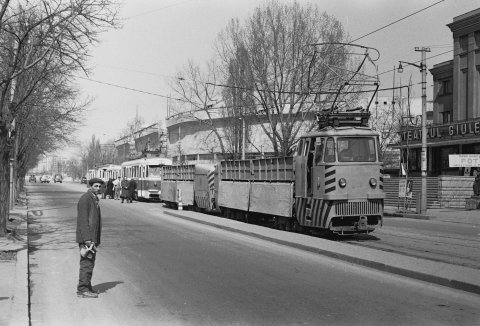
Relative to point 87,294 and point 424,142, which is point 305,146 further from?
point 424,142

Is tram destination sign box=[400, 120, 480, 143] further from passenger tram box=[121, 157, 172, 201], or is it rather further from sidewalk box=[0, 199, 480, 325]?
sidewalk box=[0, 199, 480, 325]

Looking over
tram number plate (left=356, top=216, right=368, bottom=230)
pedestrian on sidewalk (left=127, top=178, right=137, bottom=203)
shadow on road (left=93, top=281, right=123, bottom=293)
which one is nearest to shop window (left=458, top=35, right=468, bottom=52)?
pedestrian on sidewalk (left=127, top=178, right=137, bottom=203)

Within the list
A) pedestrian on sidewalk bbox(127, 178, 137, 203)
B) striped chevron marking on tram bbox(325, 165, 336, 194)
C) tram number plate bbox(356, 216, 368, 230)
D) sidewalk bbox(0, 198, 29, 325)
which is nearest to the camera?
sidewalk bbox(0, 198, 29, 325)

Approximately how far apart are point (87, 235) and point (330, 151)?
30.8 ft

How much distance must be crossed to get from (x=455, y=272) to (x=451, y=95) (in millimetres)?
37651

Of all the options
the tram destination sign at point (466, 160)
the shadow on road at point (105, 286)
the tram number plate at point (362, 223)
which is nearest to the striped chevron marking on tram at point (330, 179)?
the tram number plate at point (362, 223)

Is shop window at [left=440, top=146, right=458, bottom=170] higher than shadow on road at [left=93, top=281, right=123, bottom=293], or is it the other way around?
shop window at [left=440, top=146, right=458, bottom=170]

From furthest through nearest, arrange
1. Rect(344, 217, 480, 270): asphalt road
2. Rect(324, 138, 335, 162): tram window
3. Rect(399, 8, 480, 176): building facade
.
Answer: Rect(399, 8, 480, 176): building facade
Rect(324, 138, 335, 162): tram window
Rect(344, 217, 480, 270): asphalt road

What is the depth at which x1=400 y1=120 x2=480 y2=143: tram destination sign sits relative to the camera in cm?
3611

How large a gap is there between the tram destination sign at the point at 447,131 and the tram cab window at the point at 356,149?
22.1 metres

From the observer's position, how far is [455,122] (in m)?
38.4

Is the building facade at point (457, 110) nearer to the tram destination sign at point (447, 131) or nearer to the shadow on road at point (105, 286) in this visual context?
the tram destination sign at point (447, 131)

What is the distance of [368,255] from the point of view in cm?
1234

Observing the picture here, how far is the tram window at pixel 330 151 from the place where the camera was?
16.1 meters
